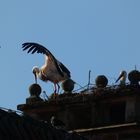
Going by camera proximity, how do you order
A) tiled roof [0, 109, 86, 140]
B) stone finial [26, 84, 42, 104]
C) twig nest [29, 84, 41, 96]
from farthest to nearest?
1. twig nest [29, 84, 41, 96]
2. stone finial [26, 84, 42, 104]
3. tiled roof [0, 109, 86, 140]

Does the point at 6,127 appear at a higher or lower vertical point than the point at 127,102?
lower

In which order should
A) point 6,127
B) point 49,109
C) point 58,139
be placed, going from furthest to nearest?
point 49,109, point 58,139, point 6,127

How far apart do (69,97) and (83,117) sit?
1.74 m

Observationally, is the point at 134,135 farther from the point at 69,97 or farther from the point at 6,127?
the point at 6,127

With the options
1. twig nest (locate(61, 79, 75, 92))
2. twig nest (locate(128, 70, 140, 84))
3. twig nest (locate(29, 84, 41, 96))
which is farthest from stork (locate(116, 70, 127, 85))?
twig nest (locate(29, 84, 41, 96))

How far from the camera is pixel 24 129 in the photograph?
63281 mm

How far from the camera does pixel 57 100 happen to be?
78.6 m

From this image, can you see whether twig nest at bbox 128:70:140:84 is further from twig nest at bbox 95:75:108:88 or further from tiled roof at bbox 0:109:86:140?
tiled roof at bbox 0:109:86:140

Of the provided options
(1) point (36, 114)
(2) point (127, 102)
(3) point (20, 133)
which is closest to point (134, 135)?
(2) point (127, 102)

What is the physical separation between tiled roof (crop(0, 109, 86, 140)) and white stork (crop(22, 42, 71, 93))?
455 inches

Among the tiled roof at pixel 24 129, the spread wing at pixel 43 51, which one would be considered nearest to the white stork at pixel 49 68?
the spread wing at pixel 43 51

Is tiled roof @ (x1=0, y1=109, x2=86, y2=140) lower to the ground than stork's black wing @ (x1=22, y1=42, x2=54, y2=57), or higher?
lower

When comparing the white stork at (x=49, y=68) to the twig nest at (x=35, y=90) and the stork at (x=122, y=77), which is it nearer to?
the twig nest at (x=35, y=90)

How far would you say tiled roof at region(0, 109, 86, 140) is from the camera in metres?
61.4
